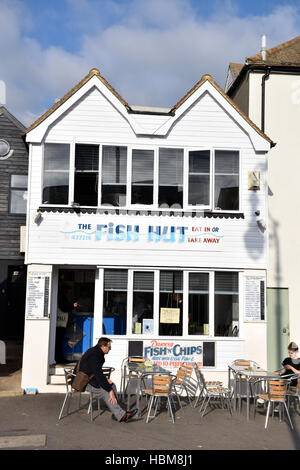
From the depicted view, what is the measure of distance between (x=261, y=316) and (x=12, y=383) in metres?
6.15

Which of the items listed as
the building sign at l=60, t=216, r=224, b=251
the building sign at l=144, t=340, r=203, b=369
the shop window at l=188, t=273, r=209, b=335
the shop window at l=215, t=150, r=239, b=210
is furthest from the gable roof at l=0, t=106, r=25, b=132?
the building sign at l=144, t=340, r=203, b=369

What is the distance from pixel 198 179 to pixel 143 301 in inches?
130

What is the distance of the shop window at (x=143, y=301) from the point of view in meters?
11.9

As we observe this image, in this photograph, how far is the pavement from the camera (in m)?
7.64

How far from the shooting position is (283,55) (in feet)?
52.2

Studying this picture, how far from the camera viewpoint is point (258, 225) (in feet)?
39.8

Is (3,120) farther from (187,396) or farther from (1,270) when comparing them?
(187,396)

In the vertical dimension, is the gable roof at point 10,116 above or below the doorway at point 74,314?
above

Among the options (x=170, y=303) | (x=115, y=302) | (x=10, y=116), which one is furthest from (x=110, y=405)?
(x=10, y=116)

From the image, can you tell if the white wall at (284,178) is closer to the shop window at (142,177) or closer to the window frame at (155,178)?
the window frame at (155,178)

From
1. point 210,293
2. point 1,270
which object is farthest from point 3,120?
point 210,293

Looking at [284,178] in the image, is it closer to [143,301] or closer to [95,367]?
[143,301]

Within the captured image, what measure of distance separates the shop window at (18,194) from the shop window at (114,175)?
4.32 m

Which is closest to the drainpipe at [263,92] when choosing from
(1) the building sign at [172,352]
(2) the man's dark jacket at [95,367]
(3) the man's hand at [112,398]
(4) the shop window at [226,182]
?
(4) the shop window at [226,182]
